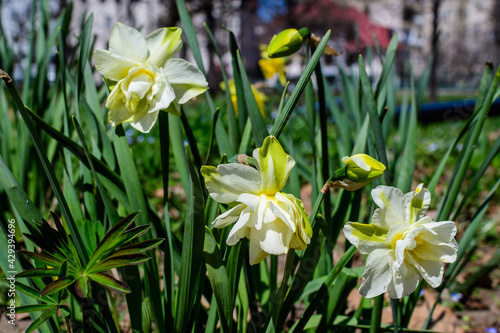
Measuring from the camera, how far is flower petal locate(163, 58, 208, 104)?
1.90 feet

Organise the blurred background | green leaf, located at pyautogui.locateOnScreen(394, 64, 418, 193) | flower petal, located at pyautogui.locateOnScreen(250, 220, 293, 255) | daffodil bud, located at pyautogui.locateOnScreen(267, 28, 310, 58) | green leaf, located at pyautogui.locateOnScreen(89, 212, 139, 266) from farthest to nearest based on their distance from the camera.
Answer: the blurred background < green leaf, located at pyautogui.locateOnScreen(394, 64, 418, 193) < daffodil bud, located at pyautogui.locateOnScreen(267, 28, 310, 58) < green leaf, located at pyautogui.locateOnScreen(89, 212, 139, 266) < flower petal, located at pyautogui.locateOnScreen(250, 220, 293, 255)

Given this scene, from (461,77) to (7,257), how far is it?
916 inches

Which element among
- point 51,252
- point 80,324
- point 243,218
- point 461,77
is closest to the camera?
point 243,218

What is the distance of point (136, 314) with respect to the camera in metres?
0.67

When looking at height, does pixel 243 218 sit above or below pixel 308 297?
above

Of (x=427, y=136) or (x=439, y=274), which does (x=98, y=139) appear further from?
(x=427, y=136)

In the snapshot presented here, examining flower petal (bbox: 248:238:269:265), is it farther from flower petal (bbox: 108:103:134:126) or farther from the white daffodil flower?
flower petal (bbox: 108:103:134:126)

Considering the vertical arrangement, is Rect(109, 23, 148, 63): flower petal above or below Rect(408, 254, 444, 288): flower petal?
above

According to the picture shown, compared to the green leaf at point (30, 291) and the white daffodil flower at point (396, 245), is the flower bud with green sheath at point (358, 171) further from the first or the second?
the green leaf at point (30, 291)

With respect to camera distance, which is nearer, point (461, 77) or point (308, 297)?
point (308, 297)

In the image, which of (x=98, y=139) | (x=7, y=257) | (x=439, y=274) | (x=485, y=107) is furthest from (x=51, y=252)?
(x=485, y=107)

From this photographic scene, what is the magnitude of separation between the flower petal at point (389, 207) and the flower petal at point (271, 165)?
0.40ft

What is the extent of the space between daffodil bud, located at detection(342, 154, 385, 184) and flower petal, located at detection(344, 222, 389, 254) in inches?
2.4

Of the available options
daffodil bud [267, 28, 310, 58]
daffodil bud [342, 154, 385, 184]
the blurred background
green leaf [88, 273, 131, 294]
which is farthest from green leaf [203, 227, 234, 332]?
the blurred background
